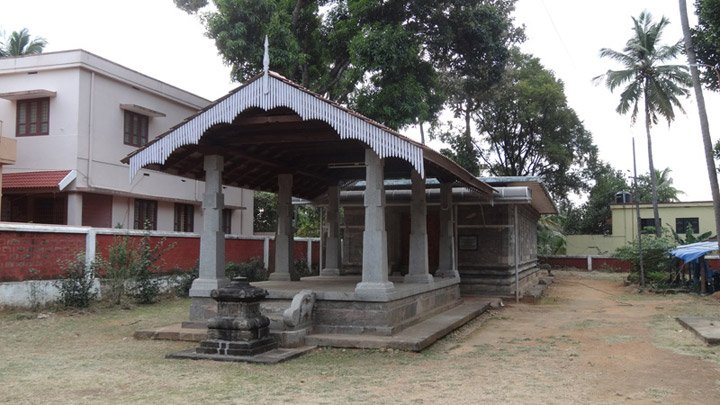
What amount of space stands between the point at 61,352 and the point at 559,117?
2962 centimetres

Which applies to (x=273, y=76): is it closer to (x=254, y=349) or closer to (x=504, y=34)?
(x=254, y=349)

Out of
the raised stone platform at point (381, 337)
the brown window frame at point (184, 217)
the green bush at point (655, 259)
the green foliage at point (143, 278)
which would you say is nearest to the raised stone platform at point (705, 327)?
the raised stone platform at point (381, 337)

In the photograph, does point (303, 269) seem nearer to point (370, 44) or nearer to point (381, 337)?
point (370, 44)

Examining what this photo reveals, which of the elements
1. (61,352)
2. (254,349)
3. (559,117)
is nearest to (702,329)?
(254,349)

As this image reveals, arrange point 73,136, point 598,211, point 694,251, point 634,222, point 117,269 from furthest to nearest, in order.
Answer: point 598,211 < point 634,222 < point 694,251 < point 73,136 < point 117,269

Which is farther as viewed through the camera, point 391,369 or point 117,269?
point 117,269

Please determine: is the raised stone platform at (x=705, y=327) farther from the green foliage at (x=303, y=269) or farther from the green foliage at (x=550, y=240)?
the green foliage at (x=550, y=240)

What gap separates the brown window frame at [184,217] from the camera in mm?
22781

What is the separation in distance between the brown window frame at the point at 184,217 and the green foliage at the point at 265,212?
910 centimetres

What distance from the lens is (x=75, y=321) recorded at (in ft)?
40.2

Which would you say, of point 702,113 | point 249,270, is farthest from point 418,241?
point 702,113

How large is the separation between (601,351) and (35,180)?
51.9ft

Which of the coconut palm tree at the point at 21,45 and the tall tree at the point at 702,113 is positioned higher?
the coconut palm tree at the point at 21,45

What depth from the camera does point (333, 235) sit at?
15.4 m
